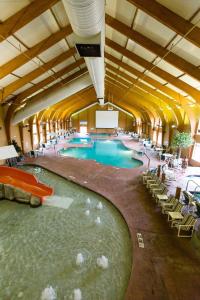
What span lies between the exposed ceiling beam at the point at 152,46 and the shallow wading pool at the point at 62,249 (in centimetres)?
578

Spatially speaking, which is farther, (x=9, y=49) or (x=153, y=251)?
(x=9, y=49)

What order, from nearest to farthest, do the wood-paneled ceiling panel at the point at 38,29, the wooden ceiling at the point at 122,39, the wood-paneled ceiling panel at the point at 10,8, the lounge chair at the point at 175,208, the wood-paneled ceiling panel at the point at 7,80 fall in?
the wood-paneled ceiling panel at the point at 10,8
the wooden ceiling at the point at 122,39
the wood-paneled ceiling panel at the point at 38,29
the lounge chair at the point at 175,208
the wood-paneled ceiling panel at the point at 7,80

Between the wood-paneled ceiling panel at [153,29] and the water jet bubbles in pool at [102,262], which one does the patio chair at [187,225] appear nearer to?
the water jet bubbles in pool at [102,262]

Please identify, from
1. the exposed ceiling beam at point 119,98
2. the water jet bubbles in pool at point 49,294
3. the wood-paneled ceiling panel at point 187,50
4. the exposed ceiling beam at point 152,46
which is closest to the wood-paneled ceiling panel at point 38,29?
the exposed ceiling beam at point 152,46

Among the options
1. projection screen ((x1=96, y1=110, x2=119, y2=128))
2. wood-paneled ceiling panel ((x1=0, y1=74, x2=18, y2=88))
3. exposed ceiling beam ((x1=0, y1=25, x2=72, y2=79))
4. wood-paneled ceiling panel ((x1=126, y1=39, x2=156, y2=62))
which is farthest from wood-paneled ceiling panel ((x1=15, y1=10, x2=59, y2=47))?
projection screen ((x1=96, y1=110, x2=119, y2=128))

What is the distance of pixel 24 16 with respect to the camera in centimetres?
466

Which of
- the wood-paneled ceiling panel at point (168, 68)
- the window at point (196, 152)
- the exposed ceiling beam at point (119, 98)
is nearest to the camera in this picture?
the wood-paneled ceiling panel at point (168, 68)

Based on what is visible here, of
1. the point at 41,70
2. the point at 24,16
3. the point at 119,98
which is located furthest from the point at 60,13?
the point at 119,98

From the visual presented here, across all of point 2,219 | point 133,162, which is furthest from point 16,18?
point 133,162

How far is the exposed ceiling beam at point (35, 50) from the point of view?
20.5ft

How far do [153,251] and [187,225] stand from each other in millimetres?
1295

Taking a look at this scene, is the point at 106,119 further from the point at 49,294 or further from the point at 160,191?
the point at 49,294

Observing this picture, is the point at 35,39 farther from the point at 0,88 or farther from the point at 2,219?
the point at 2,219

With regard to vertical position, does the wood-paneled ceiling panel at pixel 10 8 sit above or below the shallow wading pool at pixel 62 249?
above
